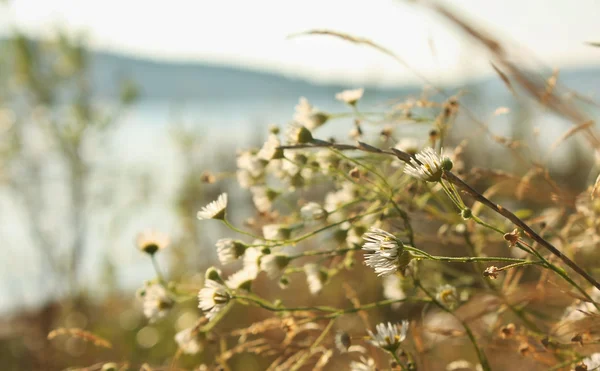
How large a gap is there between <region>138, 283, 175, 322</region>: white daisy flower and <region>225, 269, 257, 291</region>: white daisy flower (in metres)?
0.04

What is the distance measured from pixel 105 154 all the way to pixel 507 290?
Result: 8.11 feet

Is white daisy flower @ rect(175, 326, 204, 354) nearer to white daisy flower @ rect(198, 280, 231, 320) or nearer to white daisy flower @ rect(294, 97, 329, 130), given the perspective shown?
white daisy flower @ rect(198, 280, 231, 320)

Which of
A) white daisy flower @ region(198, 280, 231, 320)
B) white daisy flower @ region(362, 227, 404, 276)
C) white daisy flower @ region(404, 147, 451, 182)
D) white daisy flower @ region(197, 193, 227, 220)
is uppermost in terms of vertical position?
white daisy flower @ region(404, 147, 451, 182)

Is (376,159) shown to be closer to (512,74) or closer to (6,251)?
(512,74)

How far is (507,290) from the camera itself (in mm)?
396

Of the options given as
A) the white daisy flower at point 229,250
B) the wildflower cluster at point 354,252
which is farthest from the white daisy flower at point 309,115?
the white daisy flower at point 229,250

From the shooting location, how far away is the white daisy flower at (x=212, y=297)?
32 cm

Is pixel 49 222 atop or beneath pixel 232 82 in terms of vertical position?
atop

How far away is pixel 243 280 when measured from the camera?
364 millimetres

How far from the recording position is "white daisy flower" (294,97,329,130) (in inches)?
16.5

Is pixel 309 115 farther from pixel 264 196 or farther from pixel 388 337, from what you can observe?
pixel 388 337

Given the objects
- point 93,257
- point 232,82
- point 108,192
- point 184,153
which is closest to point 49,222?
point 108,192

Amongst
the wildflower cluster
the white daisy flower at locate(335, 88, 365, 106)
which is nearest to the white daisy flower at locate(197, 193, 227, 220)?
the wildflower cluster

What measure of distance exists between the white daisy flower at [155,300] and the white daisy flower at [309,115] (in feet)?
0.47
